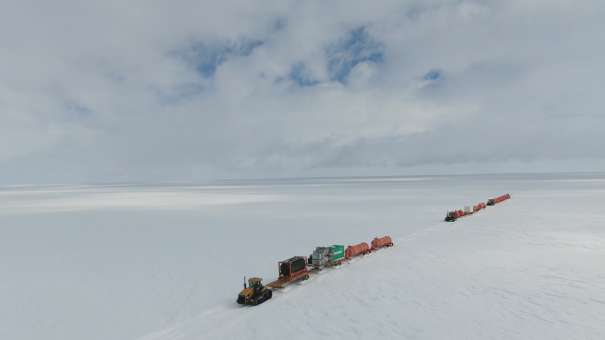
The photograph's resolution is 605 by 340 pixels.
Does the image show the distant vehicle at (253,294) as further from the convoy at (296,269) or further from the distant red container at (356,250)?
the distant red container at (356,250)

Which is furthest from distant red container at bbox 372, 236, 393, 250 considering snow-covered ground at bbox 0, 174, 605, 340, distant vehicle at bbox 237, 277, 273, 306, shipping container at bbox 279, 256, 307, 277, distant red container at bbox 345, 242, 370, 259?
distant vehicle at bbox 237, 277, 273, 306

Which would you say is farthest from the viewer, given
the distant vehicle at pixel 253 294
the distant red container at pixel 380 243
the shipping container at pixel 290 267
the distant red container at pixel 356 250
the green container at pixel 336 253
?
the distant red container at pixel 380 243

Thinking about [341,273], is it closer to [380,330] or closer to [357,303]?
[357,303]

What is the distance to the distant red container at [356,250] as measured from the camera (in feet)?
60.4

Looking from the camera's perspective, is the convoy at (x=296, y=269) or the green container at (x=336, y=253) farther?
the green container at (x=336, y=253)

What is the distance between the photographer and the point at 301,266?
1533 centimetres

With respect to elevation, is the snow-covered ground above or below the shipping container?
below

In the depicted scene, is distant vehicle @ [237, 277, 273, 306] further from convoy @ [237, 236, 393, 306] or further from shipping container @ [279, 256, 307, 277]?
shipping container @ [279, 256, 307, 277]

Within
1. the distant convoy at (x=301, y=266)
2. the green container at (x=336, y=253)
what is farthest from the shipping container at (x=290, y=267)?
the green container at (x=336, y=253)

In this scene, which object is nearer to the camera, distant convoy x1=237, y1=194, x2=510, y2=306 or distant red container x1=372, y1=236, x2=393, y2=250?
distant convoy x1=237, y1=194, x2=510, y2=306

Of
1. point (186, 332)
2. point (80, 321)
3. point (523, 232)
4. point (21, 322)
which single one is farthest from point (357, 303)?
point (523, 232)

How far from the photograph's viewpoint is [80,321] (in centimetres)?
1128

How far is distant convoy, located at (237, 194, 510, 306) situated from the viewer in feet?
41.1

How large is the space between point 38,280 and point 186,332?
382 inches
